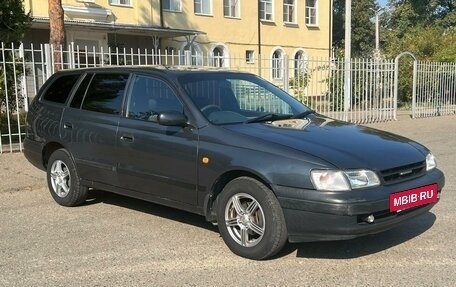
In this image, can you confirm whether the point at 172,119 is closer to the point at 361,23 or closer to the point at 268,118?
the point at 268,118

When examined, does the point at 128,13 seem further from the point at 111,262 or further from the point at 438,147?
the point at 111,262

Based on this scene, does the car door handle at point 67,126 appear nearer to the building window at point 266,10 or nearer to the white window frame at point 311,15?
the building window at point 266,10

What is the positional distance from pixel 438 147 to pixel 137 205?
7424 mm

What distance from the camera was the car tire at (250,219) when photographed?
4402 millimetres

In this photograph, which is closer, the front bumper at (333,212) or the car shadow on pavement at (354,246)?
the front bumper at (333,212)

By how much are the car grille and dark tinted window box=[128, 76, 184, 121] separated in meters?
2.04

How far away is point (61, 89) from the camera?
6.81m

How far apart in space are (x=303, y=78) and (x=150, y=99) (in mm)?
10107

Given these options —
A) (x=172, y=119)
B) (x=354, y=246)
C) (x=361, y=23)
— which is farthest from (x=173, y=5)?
(x=361, y=23)

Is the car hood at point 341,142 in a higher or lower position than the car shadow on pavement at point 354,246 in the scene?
higher

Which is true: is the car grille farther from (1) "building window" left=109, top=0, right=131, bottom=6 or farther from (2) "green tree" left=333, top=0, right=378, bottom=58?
(2) "green tree" left=333, top=0, right=378, bottom=58

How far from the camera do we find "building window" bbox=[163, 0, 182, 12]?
25.2 metres

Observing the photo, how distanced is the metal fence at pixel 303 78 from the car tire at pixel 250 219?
6818 mm

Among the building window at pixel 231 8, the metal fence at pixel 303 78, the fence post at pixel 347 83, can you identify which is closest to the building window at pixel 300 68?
the metal fence at pixel 303 78
